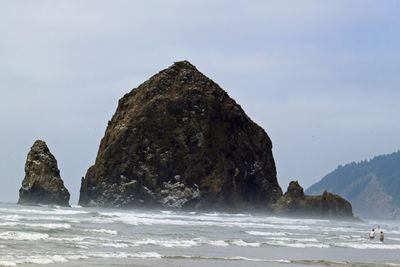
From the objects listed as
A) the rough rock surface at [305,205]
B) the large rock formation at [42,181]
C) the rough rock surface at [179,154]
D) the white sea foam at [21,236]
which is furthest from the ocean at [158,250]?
the rough rock surface at [305,205]

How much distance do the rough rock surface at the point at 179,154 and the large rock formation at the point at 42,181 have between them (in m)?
10.8

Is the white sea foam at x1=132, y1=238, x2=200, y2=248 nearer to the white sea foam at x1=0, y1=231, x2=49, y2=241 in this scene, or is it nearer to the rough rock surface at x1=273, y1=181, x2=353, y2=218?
the white sea foam at x1=0, y1=231, x2=49, y2=241

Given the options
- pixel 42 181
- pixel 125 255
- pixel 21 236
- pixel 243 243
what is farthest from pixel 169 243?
pixel 42 181

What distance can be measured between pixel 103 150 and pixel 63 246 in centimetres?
6854

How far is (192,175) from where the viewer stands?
8706cm

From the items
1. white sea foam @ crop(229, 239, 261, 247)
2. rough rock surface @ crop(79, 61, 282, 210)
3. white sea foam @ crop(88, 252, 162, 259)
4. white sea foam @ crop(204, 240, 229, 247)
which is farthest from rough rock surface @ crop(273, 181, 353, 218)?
white sea foam @ crop(88, 252, 162, 259)

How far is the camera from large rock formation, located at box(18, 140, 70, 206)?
72.9m

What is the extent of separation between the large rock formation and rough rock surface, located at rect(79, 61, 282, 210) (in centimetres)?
1076

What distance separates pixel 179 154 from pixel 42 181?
2265 centimetres

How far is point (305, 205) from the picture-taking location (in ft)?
296

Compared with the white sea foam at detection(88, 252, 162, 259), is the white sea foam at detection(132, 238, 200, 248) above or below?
above

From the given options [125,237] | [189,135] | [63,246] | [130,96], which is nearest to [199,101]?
[189,135]

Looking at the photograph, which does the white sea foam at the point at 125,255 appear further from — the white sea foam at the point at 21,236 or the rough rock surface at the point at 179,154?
the rough rock surface at the point at 179,154

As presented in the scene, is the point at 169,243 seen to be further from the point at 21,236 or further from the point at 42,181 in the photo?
the point at 42,181
